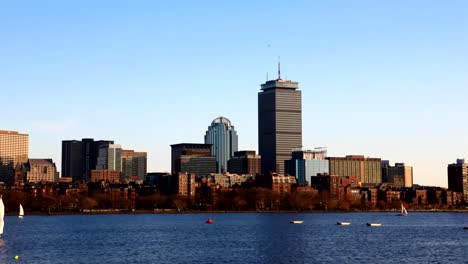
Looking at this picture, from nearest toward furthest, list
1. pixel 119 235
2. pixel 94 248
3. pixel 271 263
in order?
1. pixel 271 263
2. pixel 94 248
3. pixel 119 235

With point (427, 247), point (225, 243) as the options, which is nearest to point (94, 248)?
point (225, 243)

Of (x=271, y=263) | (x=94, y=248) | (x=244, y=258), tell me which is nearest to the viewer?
(x=271, y=263)

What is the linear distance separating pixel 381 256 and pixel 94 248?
39195 millimetres

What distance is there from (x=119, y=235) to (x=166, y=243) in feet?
77.1

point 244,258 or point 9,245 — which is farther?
point 9,245

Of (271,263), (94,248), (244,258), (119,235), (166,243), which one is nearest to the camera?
(271,263)

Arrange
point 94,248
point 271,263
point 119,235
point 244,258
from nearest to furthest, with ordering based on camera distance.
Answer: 1. point 271,263
2. point 244,258
3. point 94,248
4. point 119,235

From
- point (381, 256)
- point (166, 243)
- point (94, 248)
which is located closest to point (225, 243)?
point (166, 243)

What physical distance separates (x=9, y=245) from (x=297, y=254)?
41.6 metres

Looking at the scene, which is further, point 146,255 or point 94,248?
point 94,248

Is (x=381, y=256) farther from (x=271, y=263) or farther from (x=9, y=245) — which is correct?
(x=9, y=245)

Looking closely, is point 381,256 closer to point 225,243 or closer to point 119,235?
point 225,243

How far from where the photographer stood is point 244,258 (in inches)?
3836

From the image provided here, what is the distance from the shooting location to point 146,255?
101 metres
